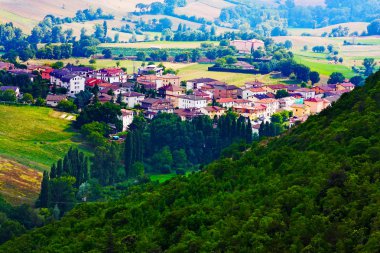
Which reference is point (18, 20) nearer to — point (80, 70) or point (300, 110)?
point (80, 70)

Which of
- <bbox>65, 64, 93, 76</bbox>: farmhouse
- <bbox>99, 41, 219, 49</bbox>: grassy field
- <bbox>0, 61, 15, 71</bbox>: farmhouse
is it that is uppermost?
<bbox>99, 41, 219, 49</bbox>: grassy field

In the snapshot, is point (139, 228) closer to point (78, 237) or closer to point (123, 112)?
point (78, 237)

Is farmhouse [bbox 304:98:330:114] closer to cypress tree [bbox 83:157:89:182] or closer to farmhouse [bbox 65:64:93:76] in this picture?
farmhouse [bbox 65:64:93:76]

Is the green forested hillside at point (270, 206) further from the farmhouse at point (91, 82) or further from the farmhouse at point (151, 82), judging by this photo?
the farmhouse at point (151, 82)

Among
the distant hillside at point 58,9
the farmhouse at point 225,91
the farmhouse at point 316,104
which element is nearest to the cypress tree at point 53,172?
the farmhouse at point 316,104

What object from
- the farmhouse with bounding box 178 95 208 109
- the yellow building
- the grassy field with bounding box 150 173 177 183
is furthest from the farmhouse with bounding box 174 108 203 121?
the grassy field with bounding box 150 173 177 183

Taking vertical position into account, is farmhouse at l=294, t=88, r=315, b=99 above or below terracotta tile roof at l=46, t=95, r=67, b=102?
below

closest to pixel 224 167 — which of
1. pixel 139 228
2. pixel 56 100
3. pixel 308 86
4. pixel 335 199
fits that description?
pixel 139 228
